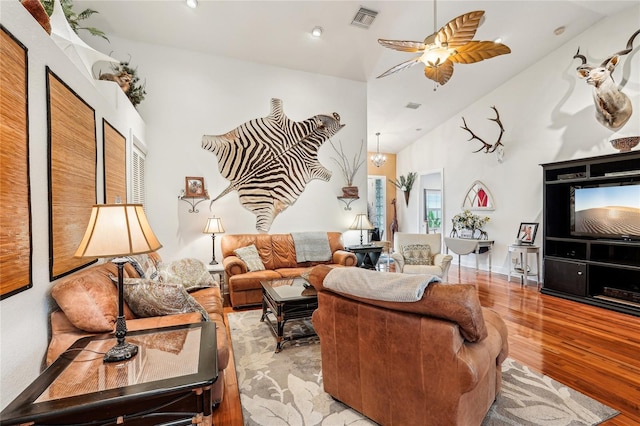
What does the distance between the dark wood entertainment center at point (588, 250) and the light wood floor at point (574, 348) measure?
0.79 ft

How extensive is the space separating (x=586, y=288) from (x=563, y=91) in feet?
9.88

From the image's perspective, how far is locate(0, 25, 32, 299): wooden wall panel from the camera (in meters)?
1.27

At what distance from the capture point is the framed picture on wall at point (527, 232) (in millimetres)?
5125

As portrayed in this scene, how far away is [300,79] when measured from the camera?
522cm

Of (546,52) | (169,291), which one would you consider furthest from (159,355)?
(546,52)

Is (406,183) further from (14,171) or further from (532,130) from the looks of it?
(14,171)

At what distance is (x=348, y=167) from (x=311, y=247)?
1691mm

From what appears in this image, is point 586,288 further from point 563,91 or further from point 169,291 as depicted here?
point 169,291

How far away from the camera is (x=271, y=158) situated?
505 centimetres

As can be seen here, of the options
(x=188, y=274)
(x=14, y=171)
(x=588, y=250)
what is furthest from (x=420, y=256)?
(x=14, y=171)

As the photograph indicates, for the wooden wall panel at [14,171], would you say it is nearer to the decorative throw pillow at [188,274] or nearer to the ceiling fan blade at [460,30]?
the decorative throw pillow at [188,274]

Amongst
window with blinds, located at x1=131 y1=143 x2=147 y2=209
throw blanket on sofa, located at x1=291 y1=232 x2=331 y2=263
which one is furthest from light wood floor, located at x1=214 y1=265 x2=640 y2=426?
window with blinds, located at x1=131 y1=143 x2=147 y2=209

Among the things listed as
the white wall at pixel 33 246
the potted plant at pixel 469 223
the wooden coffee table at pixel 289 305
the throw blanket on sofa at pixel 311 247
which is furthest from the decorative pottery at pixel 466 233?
the white wall at pixel 33 246

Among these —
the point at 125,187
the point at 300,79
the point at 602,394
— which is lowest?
the point at 602,394
